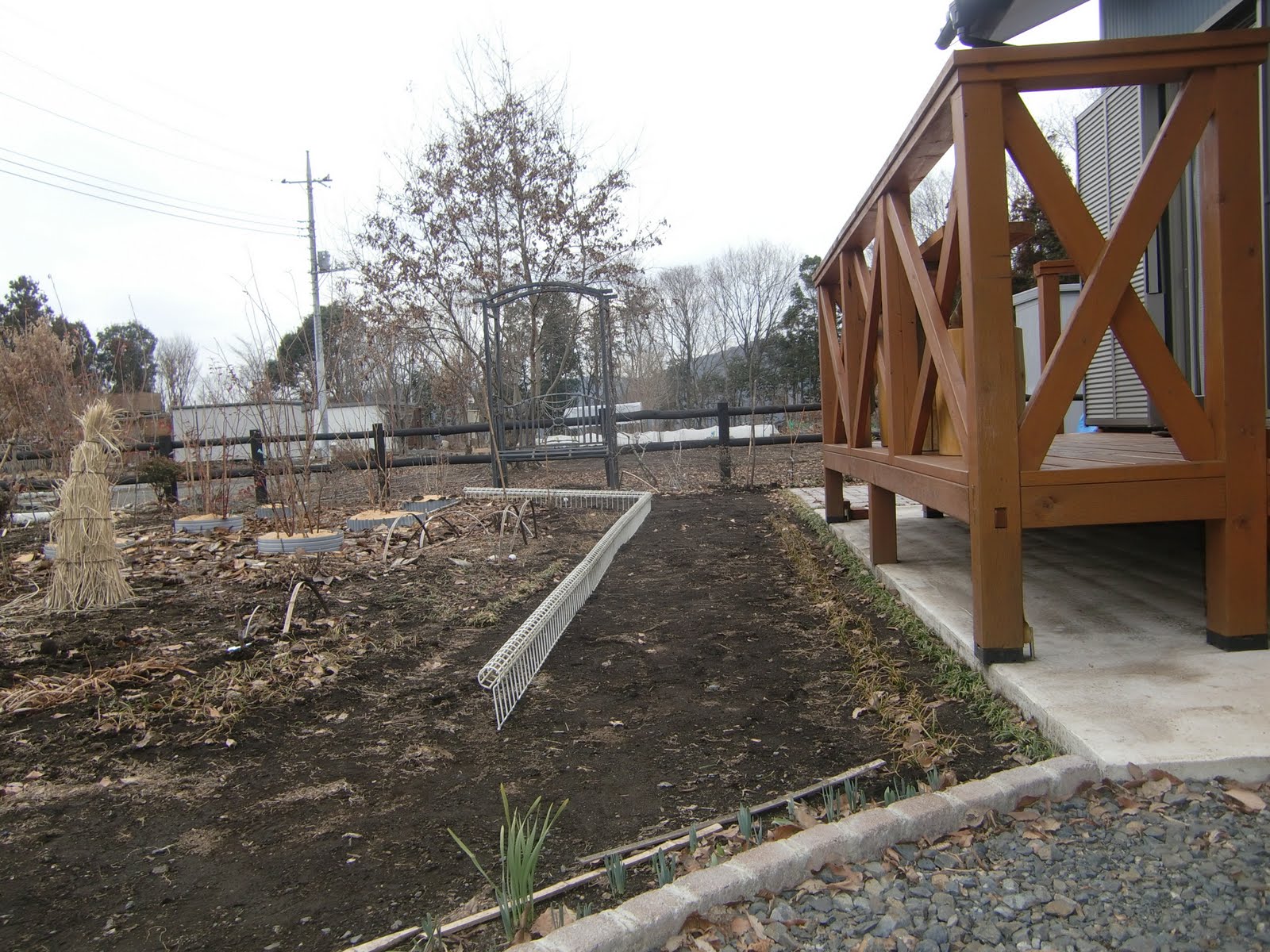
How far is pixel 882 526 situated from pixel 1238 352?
6.65 ft

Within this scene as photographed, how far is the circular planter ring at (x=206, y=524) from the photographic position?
6.71 metres

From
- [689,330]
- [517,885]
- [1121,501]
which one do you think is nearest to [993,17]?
[1121,501]

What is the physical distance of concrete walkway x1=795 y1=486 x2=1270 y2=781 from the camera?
1.84 metres

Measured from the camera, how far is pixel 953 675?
269 centimetres

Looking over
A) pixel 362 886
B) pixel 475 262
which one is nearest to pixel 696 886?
pixel 362 886

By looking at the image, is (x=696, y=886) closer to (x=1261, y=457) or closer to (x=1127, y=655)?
(x=1127, y=655)

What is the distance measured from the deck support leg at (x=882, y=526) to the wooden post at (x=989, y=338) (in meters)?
1.73

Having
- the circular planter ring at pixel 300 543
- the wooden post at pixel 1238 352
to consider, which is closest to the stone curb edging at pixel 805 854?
the wooden post at pixel 1238 352

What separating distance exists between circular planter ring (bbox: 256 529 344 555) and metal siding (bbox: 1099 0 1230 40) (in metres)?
5.18

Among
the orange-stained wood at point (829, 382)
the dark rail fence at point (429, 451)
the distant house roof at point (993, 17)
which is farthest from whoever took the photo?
the dark rail fence at point (429, 451)

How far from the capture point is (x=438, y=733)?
8.35 ft

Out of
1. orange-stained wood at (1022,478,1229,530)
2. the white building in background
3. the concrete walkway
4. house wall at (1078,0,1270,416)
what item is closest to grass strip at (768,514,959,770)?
the concrete walkway

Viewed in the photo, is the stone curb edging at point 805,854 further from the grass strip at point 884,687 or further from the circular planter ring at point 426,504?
the circular planter ring at point 426,504

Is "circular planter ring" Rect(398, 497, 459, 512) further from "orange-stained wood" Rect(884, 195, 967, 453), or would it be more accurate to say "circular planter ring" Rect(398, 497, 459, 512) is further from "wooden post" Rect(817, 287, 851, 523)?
"orange-stained wood" Rect(884, 195, 967, 453)
